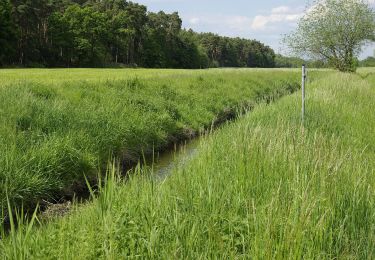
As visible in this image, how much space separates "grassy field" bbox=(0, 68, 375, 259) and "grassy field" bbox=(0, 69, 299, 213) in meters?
0.92

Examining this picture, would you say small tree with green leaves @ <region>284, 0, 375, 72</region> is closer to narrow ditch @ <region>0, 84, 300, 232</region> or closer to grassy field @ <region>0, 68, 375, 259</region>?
narrow ditch @ <region>0, 84, 300, 232</region>

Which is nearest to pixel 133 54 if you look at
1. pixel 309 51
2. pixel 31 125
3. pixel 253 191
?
pixel 309 51

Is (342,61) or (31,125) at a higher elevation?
(342,61)

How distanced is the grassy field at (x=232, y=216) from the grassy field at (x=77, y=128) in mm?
916

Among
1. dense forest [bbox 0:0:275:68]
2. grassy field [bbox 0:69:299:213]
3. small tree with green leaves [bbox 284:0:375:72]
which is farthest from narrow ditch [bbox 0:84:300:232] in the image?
dense forest [bbox 0:0:275:68]

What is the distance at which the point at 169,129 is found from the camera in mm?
14336

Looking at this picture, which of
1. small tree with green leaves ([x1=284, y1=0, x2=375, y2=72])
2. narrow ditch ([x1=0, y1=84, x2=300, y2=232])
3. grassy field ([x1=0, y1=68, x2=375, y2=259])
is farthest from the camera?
small tree with green leaves ([x1=284, y1=0, x2=375, y2=72])

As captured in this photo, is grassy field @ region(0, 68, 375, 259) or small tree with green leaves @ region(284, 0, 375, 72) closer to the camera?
grassy field @ region(0, 68, 375, 259)

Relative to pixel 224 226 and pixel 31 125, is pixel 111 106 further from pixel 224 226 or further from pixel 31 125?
pixel 224 226

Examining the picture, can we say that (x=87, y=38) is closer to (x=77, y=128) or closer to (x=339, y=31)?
(x=339, y=31)

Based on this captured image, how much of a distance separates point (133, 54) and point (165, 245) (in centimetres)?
8041

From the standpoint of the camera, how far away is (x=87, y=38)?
67688 millimetres

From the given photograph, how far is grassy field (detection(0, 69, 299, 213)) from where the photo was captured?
731cm

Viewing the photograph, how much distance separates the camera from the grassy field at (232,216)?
10.8 ft
